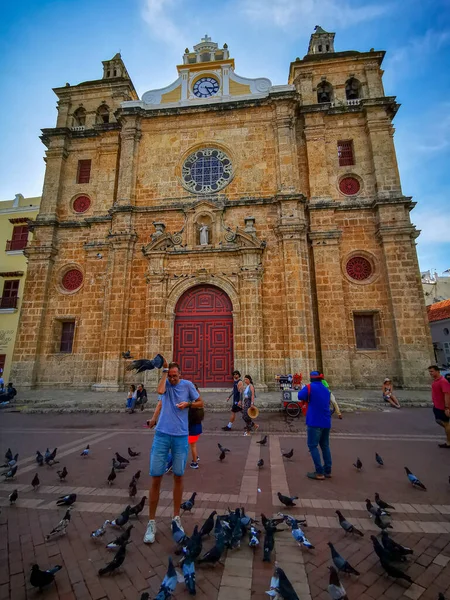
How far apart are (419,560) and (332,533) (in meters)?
0.79

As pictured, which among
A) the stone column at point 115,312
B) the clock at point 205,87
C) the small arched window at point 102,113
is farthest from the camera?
the small arched window at point 102,113

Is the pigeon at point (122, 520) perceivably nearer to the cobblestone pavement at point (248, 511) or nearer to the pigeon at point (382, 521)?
the cobblestone pavement at point (248, 511)

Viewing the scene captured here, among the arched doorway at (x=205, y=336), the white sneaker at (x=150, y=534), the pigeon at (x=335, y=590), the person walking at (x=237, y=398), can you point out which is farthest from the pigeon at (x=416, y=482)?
the arched doorway at (x=205, y=336)

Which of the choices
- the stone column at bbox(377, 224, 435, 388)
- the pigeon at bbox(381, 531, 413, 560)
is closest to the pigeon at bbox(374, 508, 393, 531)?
the pigeon at bbox(381, 531, 413, 560)

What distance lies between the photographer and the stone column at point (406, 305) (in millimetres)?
12539

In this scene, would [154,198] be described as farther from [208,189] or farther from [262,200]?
[262,200]

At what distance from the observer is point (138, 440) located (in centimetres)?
683

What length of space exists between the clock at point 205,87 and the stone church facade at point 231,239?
0.09 meters

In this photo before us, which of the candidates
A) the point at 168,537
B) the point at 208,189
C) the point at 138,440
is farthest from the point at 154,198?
the point at 168,537

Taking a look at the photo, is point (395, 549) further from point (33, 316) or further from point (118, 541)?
point (33, 316)

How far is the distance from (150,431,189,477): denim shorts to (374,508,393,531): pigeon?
7.05 feet

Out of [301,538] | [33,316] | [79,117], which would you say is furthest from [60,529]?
[79,117]

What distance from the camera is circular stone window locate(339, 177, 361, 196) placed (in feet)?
49.9

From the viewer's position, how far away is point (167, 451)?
331 cm
